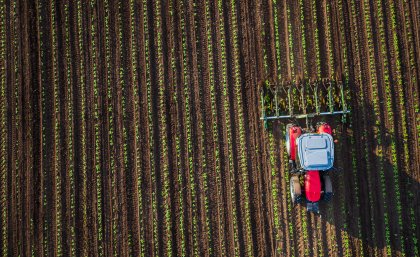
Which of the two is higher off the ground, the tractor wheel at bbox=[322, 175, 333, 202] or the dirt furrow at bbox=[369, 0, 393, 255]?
the dirt furrow at bbox=[369, 0, 393, 255]

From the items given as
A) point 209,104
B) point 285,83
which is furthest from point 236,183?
point 285,83

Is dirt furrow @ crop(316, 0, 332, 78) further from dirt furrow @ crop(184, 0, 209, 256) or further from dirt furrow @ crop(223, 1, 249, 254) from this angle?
dirt furrow @ crop(184, 0, 209, 256)

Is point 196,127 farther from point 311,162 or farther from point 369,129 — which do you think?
point 369,129

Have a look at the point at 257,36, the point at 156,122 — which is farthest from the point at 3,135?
the point at 257,36

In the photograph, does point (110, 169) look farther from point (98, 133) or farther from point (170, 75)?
point (170, 75)

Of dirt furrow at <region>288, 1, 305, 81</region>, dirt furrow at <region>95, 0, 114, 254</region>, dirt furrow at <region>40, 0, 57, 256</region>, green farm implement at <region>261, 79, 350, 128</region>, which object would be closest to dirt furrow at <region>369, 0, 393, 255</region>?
green farm implement at <region>261, 79, 350, 128</region>

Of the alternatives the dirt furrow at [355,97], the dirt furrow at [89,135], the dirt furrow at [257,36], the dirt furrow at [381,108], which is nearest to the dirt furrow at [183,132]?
the dirt furrow at [257,36]
